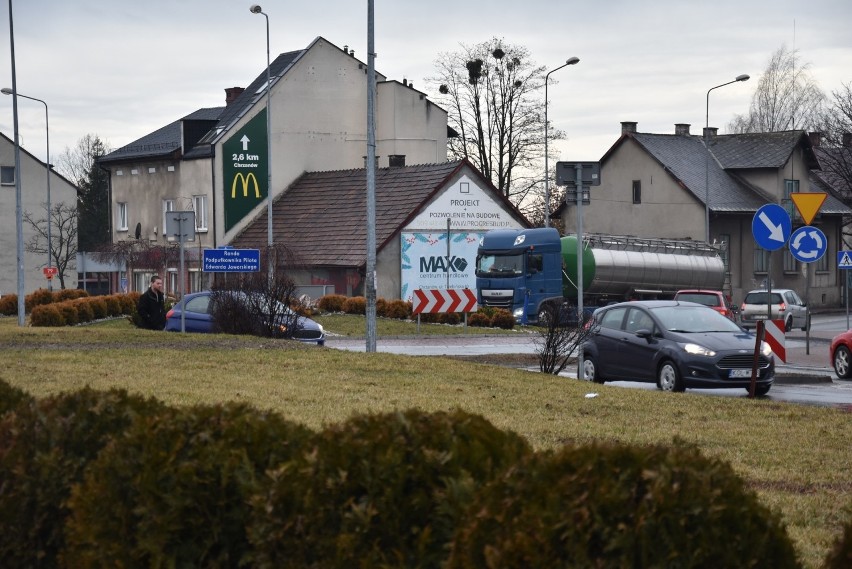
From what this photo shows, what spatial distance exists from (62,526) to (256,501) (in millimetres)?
1617

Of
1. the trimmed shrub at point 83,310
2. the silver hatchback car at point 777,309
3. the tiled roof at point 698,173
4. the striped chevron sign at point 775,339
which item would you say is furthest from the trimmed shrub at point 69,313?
the tiled roof at point 698,173

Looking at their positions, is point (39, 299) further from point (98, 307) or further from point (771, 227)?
point (771, 227)

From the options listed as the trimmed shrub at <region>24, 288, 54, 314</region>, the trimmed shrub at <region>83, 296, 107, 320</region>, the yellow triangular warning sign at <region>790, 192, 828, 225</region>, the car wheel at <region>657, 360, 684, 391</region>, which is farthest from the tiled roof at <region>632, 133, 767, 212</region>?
the car wheel at <region>657, 360, 684, 391</region>

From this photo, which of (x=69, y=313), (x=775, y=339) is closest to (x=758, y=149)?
(x=69, y=313)

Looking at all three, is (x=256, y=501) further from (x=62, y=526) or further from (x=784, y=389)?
(x=784, y=389)

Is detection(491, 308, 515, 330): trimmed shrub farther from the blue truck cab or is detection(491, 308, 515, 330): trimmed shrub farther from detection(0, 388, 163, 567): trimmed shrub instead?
detection(0, 388, 163, 567): trimmed shrub

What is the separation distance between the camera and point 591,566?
3.54 meters

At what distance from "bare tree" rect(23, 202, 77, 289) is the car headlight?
2608 inches

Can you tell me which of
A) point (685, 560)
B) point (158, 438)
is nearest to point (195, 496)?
point (158, 438)

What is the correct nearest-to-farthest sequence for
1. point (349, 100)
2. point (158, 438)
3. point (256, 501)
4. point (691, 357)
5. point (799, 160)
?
point (256, 501)
point (158, 438)
point (691, 357)
point (349, 100)
point (799, 160)

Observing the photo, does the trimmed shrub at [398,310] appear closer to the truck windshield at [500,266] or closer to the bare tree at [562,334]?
the truck windshield at [500,266]

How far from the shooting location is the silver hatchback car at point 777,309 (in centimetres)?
4809

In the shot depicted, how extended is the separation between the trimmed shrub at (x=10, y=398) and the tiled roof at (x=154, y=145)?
56028 mm

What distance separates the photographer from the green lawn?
9.69m
